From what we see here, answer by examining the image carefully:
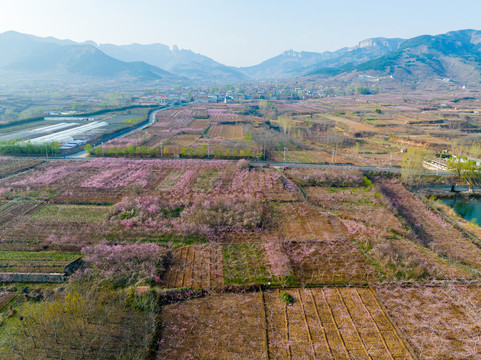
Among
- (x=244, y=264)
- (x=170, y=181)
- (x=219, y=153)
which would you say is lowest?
(x=244, y=264)

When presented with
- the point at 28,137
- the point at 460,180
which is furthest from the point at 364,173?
the point at 28,137

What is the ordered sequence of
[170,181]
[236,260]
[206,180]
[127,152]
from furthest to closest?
[127,152]
[206,180]
[170,181]
[236,260]

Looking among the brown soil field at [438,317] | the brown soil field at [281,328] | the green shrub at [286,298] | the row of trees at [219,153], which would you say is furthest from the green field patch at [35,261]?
the row of trees at [219,153]

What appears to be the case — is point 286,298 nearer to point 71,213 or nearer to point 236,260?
point 236,260

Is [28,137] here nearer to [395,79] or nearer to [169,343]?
[169,343]

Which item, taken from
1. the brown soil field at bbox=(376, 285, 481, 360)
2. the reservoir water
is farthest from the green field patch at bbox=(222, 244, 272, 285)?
the reservoir water

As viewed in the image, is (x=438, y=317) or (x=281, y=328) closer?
(x=281, y=328)

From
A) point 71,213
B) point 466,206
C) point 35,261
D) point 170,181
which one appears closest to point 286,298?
point 35,261

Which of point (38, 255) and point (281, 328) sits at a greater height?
point (38, 255)
